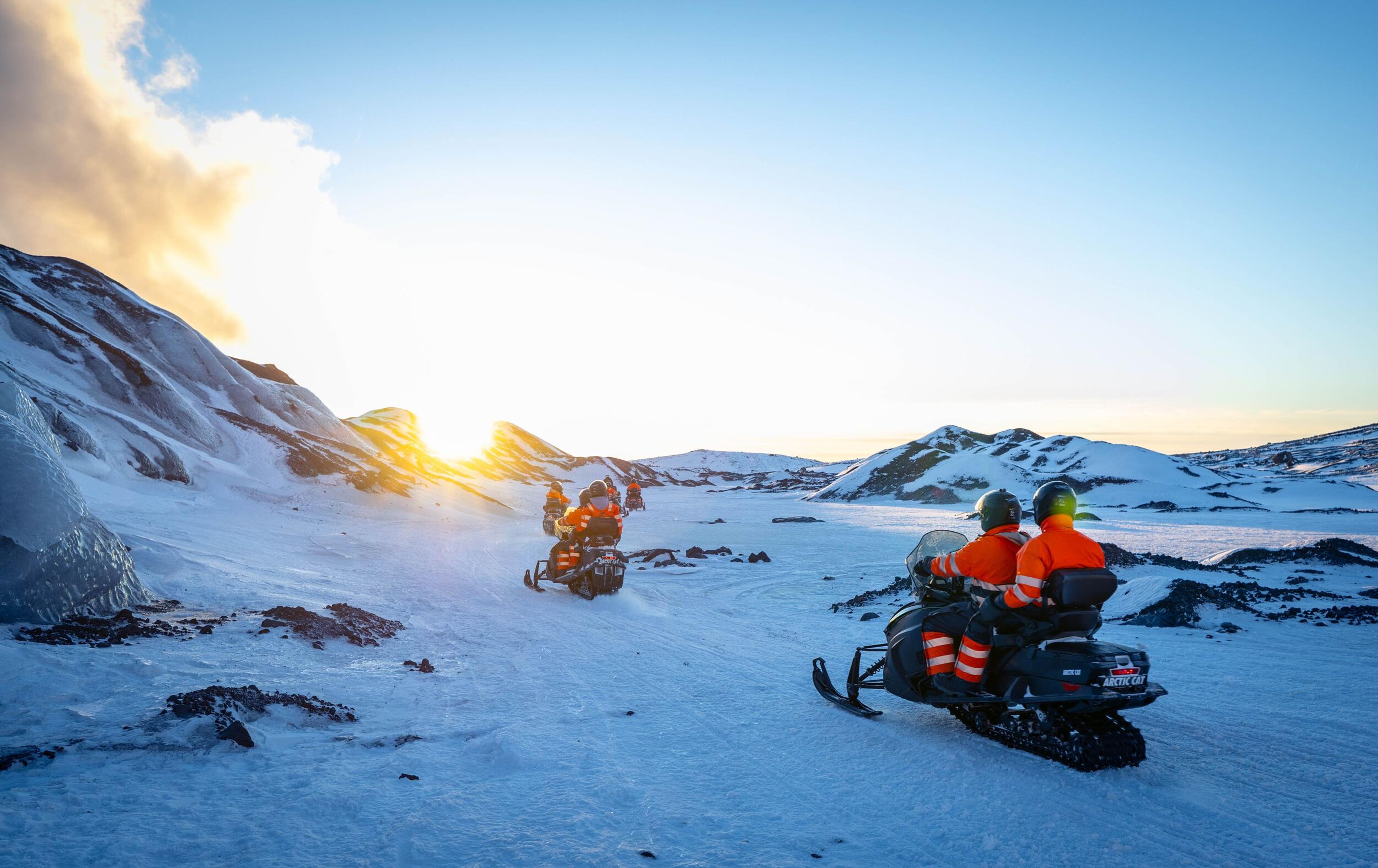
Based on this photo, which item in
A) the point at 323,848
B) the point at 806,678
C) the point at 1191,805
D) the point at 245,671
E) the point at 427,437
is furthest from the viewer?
the point at 427,437

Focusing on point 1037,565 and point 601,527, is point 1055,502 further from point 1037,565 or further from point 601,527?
point 601,527

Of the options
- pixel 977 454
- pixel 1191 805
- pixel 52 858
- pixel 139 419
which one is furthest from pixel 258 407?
pixel 977 454

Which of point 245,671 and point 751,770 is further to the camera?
point 245,671

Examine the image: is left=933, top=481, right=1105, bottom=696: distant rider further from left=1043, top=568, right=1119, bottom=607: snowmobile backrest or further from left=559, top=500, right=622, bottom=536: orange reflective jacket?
left=559, top=500, right=622, bottom=536: orange reflective jacket

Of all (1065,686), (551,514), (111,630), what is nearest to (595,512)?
(111,630)

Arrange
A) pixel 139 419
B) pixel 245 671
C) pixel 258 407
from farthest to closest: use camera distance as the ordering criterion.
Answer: pixel 258 407, pixel 139 419, pixel 245 671

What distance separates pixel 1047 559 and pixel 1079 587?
28cm

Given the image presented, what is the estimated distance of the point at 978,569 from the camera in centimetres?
558

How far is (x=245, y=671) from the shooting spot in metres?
6.46

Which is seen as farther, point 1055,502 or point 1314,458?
point 1314,458

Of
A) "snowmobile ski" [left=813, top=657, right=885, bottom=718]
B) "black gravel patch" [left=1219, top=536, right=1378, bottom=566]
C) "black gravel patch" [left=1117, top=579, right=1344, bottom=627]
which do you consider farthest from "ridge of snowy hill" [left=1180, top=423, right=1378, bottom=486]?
"snowmobile ski" [left=813, top=657, right=885, bottom=718]

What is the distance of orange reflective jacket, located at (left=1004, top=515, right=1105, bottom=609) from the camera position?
5.02 meters

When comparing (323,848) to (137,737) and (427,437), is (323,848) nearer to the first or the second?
(137,737)

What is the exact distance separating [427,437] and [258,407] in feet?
176
